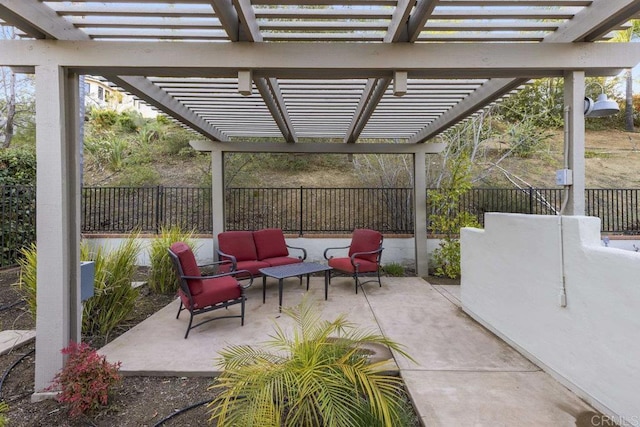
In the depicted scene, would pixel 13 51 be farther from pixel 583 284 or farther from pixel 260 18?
pixel 583 284

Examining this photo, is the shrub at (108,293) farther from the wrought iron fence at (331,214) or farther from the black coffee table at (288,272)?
the wrought iron fence at (331,214)

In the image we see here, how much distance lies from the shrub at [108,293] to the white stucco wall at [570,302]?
4.35m

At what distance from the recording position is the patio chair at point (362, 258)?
16.8ft

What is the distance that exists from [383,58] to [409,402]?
2.83 meters

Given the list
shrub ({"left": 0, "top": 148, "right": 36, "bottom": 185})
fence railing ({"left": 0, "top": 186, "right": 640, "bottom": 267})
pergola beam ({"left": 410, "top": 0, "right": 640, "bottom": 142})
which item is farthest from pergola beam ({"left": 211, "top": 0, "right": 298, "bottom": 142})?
shrub ({"left": 0, "top": 148, "right": 36, "bottom": 185})

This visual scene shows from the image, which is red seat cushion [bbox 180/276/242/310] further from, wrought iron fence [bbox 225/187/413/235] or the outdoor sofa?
wrought iron fence [bbox 225/187/413/235]

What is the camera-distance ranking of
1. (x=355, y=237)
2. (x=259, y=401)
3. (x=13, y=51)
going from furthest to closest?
(x=355, y=237) < (x=13, y=51) < (x=259, y=401)

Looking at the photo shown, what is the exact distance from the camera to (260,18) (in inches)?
100

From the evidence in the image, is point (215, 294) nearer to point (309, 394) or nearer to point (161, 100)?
point (309, 394)

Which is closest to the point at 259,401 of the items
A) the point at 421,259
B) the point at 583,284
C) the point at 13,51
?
the point at 583,284

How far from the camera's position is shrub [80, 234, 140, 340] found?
336 cm

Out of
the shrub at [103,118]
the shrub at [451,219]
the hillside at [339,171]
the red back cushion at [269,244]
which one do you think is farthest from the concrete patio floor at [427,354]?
the shrub at [103,118]

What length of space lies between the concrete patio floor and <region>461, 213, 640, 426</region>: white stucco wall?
0.18m

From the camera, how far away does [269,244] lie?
19.2 ft
